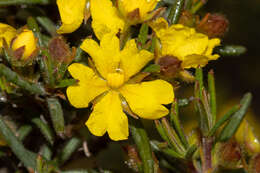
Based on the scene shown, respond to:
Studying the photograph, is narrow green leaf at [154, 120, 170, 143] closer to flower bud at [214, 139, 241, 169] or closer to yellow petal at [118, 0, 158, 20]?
flower bud at [214, 139, 241, 169]

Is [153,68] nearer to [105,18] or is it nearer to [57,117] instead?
[105,18]

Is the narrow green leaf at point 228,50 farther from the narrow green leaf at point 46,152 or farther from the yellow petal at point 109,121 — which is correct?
the narrow green leaf at point 46,152

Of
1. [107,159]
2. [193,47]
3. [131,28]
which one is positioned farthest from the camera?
[107,159]

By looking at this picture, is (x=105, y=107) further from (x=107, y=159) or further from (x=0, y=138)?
(x=107, y=159)

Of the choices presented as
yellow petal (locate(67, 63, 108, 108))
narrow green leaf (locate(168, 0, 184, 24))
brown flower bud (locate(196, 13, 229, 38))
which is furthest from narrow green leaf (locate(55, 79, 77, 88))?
brown flower bud (locate(196, 13, 229, 38))

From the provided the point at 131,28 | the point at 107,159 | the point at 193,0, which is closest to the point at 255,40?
the point at 107,159

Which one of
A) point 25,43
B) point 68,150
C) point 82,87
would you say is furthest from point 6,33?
point 68,150

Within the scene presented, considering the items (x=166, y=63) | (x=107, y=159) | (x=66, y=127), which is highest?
(x=166, y=63)

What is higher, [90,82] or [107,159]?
[90,82]
